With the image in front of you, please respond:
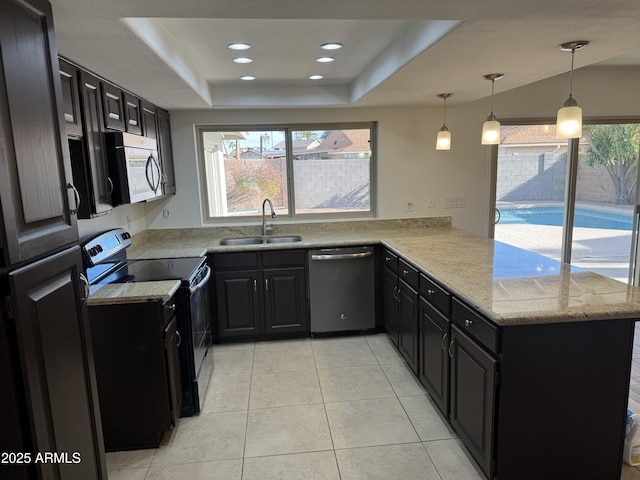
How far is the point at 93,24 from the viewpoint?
1.60 metres

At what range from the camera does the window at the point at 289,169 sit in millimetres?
4141

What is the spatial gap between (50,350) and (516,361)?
5.66 ft

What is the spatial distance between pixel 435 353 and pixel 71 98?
2.39m

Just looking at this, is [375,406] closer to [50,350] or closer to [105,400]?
[105,400]

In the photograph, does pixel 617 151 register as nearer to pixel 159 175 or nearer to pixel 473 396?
pixel 473 396

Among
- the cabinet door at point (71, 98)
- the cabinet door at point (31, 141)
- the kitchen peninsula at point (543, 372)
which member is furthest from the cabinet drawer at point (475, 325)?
the cabinet door at point (71, 98)

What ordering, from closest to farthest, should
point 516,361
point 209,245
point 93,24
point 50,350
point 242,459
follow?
1. point 50,350
2. point 93,24
3. point 516,361
4. point 242,459
5. point 209,245

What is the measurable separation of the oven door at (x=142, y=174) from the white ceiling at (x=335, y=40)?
0.42 meters

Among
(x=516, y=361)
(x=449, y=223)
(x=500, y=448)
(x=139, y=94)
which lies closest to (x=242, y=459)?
(x=500, y=448)

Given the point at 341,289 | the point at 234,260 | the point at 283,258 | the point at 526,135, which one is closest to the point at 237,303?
the point at 234,260

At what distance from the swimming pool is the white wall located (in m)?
0.24

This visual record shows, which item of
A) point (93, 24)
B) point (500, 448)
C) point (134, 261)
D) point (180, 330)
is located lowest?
point (500, 448)

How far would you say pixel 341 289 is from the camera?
3.74 m

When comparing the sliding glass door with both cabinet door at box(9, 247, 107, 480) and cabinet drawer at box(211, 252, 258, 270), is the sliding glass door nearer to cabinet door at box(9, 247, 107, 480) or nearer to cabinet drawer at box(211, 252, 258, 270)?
cabinet drawer at box(211, 252, 258, 270)
